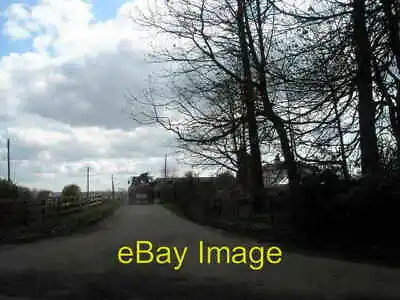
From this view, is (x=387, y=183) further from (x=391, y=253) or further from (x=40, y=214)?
(x=40, y=214)

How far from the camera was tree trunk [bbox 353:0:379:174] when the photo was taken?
47.7ft

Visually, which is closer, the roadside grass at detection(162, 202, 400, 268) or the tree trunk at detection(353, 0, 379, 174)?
the roadside grass at detection(162, 202, 400, 268)

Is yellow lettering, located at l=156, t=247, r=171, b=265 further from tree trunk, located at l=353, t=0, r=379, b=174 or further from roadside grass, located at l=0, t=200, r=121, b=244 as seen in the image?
roadside grass, located at l=0, t=200, r=121, b=244

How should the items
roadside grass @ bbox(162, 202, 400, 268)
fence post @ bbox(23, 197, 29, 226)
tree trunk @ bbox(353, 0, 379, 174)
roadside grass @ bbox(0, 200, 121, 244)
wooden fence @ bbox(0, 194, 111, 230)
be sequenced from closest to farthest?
roadside grass @ bbox(162, 202, 400, 268) < tree trunk @ bbox(353, 0, 379, 174) < roadside grass @ bbox(0, 200, 121, 244) < wooden fence @ bbox(0, 194, 111, 230) < fence post @ bbox(23, 197, 29, 226)

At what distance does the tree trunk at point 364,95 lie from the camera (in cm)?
1455

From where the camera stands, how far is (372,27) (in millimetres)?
14547

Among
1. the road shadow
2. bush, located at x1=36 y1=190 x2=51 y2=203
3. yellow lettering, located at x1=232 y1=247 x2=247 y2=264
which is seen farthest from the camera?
bush, located at x1=36 y1=190 x2=51 y2=203

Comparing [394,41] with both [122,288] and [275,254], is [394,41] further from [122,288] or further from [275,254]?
[122,288]

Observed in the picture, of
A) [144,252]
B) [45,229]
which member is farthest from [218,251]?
[45,229]

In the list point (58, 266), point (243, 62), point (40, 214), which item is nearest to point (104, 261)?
point (58, 266)

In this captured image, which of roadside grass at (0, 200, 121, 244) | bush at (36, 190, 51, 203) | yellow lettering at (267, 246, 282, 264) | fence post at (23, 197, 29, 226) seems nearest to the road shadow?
yellow lettering at (267, 246, 282, 264)

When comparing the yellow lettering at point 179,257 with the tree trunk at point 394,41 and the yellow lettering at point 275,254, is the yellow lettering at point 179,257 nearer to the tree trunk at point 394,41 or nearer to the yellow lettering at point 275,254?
the yellow lettering at point 275,254

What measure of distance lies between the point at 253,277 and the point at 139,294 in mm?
2186

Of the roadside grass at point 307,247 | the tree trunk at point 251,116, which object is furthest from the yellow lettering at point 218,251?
the tree trunk at point 251,116
